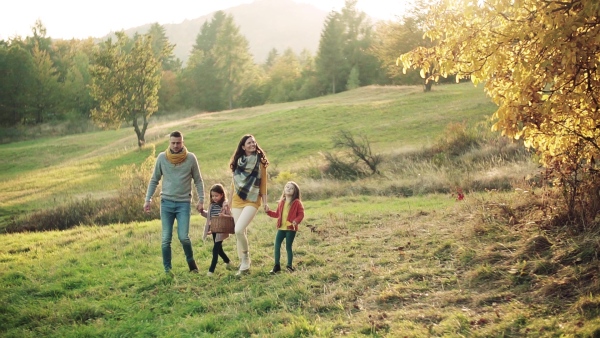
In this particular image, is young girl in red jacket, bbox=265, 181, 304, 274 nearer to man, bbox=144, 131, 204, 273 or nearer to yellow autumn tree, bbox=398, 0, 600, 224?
man, bbox=144, 131, 204, 273

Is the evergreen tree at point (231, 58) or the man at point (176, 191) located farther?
the evergreen tree at point (231, 58)

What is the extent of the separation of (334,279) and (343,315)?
1443 millimetres

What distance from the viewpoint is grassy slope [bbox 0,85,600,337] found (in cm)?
555

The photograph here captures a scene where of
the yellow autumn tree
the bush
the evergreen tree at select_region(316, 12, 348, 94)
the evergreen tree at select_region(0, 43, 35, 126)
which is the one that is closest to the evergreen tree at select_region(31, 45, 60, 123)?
the evergreen tree at select_region(0, 43, 35, 126)

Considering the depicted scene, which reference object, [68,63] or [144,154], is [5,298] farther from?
[68,63]

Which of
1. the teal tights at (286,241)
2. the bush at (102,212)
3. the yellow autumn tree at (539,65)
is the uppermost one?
the yellow autumn tree at (539,65)

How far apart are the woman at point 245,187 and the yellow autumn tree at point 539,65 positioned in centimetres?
300

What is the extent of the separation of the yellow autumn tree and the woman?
9.85 ft

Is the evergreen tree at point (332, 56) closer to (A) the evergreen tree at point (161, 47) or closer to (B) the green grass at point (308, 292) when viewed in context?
(A) the evergreen tree at point (161, 47)

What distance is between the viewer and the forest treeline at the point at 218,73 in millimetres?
58312

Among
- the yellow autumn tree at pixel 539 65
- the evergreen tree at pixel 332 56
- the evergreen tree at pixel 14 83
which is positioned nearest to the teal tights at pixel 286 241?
the yellow autumn tree at pixel 539 65

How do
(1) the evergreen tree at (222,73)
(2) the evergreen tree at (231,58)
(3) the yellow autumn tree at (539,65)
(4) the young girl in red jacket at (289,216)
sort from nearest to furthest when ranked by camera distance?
(3) the yellow autumn tree at (539,65) < (4) the young girl in red jacket at (289,216) < (2) the evergreen tree at (231,58) < (1) the evergreen tree at (222,73)

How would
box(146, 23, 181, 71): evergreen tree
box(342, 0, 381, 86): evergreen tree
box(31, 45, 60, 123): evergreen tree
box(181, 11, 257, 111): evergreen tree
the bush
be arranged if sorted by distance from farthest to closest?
1. box(146, 23, 181, 71): evergreen tree
2. box(181, 11, 257, 111): evergreen tree
3. box(342, 0, 381, 86): evergreen tree
4. box(31, 45, 60, 123): evergreen tree
5. the bush

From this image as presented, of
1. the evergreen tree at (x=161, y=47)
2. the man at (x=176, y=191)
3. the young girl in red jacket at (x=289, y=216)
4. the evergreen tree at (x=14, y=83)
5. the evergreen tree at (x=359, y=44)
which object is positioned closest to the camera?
the young girl in red jacket at (x=289, y=216)
